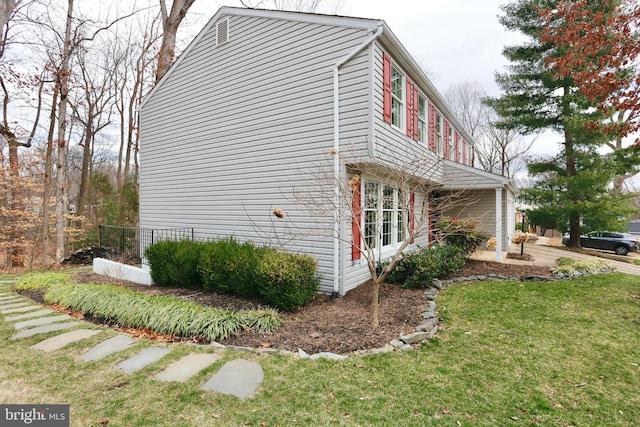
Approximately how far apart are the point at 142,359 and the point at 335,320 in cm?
270

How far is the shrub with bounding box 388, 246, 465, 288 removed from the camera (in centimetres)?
690

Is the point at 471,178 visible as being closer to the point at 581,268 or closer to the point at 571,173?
the point at 581,268

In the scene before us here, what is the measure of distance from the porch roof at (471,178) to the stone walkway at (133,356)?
845 cm

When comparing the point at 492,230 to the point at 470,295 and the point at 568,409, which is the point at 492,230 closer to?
the point at 470,295

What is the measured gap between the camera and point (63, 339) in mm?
4309

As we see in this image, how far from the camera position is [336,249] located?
6328 millimetres

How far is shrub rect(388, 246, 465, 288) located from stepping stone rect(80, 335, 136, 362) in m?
5.27

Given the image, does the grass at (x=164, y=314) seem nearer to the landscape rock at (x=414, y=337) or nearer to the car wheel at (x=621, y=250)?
the landscape rock at (x=414, y=337)

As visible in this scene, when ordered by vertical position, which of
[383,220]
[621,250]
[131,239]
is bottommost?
[621,250]

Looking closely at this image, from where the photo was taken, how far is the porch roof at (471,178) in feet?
32.2

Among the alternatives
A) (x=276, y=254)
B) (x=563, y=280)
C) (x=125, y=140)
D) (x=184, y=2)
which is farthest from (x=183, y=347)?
(x=125, y=140)

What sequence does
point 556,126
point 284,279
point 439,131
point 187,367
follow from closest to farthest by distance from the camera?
point 187,367
point 284,279
point 439,131
point 556,126

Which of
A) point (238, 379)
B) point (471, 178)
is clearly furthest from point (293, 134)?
point (471, 178)

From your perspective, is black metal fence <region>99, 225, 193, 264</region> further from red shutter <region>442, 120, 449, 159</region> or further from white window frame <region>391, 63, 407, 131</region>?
red shutter <region>442, 120, 449, 159</region>
